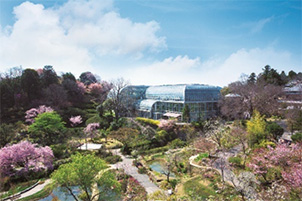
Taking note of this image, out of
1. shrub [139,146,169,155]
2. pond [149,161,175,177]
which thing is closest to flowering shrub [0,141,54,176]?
pond [149,161,175,177]

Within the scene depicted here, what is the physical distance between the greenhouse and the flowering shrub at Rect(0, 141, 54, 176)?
20.2 metres

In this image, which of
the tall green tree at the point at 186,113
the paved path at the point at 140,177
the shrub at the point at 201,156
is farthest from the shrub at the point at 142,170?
the tall green tree at the point at 186,113

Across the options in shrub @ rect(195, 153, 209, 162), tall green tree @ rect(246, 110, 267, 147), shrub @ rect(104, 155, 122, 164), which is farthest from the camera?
shrub @ rect(104, 155, 122, 164)

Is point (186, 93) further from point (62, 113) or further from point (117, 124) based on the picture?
point (62, 113)

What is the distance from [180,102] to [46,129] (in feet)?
64.8

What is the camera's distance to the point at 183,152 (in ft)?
68.4

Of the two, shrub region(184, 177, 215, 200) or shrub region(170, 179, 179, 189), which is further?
shrub region(170, 179, 179, 189)

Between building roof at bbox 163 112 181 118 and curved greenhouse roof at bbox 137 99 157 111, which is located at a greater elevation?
curved greenhouse roof at bbox 137 99 157 111

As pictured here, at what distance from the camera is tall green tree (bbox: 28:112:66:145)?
72.7ft

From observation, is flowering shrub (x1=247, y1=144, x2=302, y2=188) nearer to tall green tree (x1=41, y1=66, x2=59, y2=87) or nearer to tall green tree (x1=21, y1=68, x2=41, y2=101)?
tall green tree (x1=21, y1=68, x2=41, y2=101)

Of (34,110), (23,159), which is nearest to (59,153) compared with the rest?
(23,159)

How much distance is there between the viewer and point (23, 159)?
15.2 metres

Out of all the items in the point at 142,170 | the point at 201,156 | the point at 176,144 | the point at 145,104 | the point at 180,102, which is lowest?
the point at 142,170

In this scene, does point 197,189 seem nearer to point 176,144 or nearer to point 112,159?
point 112,159
